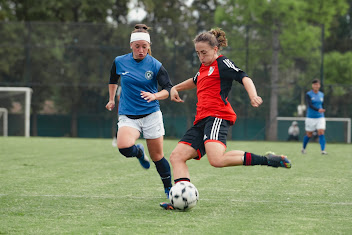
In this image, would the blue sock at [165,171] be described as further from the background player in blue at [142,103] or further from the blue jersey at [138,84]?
the blue jersey at [138,84]

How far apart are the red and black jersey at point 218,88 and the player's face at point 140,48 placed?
0.85m

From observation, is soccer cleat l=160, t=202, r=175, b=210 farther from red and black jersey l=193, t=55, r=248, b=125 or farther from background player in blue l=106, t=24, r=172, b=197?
red and black jersey l=193, t=55, r=248, b=125

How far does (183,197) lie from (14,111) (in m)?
22.2

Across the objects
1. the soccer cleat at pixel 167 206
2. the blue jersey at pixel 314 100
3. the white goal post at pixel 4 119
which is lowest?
the white goal post at pixel 4 119

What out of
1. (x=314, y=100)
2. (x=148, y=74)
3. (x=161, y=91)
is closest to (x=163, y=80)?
(x=148, y=74)

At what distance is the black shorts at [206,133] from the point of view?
5.66 meters

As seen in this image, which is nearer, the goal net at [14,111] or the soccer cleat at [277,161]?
the soccer cleat at [277,161]

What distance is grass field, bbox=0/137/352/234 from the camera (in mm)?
4574

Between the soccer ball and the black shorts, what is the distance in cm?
50

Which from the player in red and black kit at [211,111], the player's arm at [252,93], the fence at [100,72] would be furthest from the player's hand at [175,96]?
the fence at [100,72]

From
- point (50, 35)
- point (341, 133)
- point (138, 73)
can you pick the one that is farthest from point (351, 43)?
point (138, 73)

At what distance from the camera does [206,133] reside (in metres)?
5.70

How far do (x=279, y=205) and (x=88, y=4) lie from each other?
29504mm

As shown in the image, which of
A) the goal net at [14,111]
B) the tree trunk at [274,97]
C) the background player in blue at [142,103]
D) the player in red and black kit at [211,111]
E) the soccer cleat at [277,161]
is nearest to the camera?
the soccer cleat at [277,161]
